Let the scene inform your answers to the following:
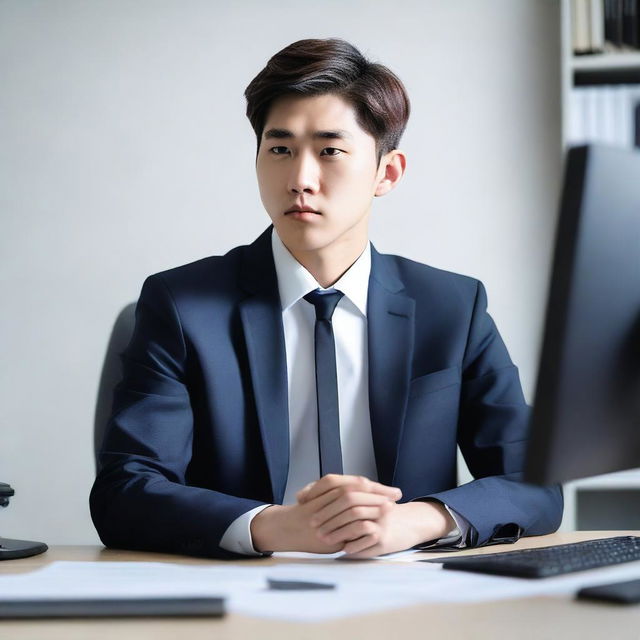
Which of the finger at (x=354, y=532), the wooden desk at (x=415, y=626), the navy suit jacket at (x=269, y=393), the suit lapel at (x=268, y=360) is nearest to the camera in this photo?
the wooden desk at (x=415, y=626)

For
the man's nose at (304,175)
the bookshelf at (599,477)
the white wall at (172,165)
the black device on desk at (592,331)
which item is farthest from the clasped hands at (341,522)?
the white wall at (172,165)

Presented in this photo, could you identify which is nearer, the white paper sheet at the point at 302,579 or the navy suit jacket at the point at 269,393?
the white paper sheet at the point at 302,579

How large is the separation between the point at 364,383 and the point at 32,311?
1.45 metres

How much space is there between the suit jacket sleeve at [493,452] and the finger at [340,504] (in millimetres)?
155

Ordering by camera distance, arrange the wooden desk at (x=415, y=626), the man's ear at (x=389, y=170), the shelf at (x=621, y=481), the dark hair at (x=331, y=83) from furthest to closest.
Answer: the shelf at (x=621, y=481)
the man's ear at (x=389, y=170)
the dark hair at (x=331, y=83)
the wooden desk at (x=415, y=626)

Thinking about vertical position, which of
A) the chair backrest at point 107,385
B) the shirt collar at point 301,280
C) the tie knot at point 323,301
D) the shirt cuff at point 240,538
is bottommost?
the shirt cuff at point 240,538

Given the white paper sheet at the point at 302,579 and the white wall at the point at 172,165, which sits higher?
the white wall at the point at 172,165

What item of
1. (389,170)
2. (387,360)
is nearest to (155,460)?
(387,360)

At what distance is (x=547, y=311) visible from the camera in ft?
2.49

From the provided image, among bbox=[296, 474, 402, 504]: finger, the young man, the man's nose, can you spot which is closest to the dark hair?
the young man

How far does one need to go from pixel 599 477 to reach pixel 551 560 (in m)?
1.45

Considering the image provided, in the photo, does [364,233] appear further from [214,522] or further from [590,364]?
[590,364]

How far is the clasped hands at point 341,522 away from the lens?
3.73ft

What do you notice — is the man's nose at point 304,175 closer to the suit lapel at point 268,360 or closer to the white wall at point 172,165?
the suit lapel at point 268,360
